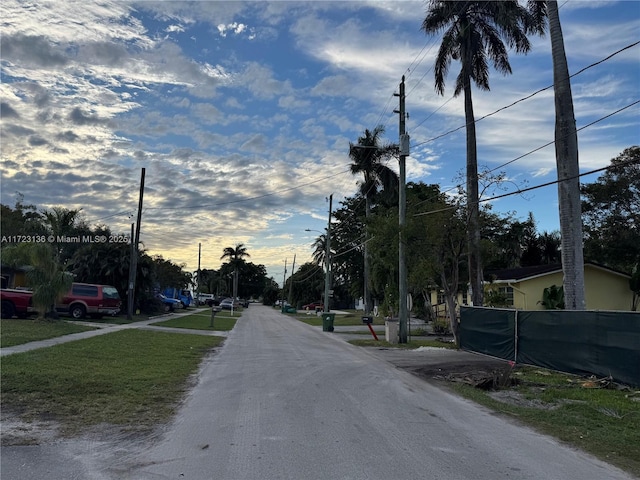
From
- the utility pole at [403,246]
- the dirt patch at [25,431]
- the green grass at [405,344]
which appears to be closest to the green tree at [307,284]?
the green grass at [405,344]

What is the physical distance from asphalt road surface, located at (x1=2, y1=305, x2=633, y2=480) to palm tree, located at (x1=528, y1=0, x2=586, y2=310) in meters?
8.68

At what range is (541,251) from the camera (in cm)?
6347

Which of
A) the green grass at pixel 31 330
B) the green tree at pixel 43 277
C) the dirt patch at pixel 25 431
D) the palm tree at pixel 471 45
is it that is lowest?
the dirt patch at pixel 25 431

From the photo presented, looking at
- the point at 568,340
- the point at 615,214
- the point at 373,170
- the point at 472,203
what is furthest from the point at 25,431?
the point at 373,170

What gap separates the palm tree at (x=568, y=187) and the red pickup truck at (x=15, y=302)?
73.0ft

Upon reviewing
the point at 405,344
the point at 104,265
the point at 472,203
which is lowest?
the point at 405,344

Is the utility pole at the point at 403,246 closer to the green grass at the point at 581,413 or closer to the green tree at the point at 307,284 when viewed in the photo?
the green grass at the point at 581,413

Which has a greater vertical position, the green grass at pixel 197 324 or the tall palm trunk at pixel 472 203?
the tall palm trunk at pixel 472 203

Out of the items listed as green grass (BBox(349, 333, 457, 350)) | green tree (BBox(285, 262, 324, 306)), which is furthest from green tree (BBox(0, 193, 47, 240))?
green tree (BBox(285, 262, 324, 306))

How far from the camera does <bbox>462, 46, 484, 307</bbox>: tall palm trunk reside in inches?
866

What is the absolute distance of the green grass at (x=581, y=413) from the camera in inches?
276

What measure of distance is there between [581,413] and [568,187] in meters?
9.89

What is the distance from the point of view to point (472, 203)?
2194 cm

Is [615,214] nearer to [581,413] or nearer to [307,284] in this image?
[581,413]
